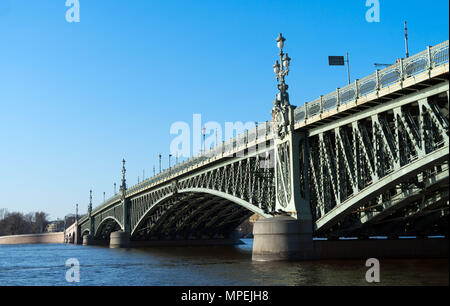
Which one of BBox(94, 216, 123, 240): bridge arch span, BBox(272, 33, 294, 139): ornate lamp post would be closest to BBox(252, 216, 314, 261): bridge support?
BBox(272, 33, 294, 139): ornate lamp post

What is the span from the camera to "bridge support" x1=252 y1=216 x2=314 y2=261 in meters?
32.0

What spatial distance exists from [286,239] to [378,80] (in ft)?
36.9

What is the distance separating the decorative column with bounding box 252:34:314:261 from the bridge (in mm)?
67

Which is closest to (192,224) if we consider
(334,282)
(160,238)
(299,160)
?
(160,238)

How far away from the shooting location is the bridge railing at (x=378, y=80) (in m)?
24.5

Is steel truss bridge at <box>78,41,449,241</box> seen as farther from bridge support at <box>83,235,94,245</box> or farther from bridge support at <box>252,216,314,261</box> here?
bridge support at <box>83,235,94,245</box>

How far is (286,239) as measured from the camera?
1267 inches

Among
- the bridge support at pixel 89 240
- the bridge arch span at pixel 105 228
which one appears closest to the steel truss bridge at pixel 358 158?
the bridge arch span at pixel 105 228

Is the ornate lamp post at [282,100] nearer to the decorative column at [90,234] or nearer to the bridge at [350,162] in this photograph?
the bridge at [350,162]

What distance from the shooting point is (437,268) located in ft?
86.5

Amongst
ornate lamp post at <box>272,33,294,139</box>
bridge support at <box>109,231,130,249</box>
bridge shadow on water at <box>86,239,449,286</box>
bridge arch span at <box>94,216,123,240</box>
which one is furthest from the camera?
bridge arch span at <box>94,216,123,240</box>

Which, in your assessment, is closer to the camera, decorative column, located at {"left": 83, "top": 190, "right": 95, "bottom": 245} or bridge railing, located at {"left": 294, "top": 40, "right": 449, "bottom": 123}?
bridge railing, located at {"left": 294, "top": 40, "right": 449, "bottom": 123}

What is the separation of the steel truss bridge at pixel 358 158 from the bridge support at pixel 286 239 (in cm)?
111
